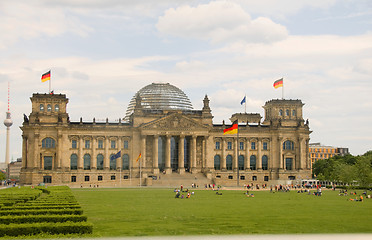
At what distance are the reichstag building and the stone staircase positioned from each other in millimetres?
240

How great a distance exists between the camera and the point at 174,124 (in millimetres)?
136750

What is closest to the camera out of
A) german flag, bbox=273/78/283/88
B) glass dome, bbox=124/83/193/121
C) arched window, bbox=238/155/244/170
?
german flag, bbox=273/78/283/88

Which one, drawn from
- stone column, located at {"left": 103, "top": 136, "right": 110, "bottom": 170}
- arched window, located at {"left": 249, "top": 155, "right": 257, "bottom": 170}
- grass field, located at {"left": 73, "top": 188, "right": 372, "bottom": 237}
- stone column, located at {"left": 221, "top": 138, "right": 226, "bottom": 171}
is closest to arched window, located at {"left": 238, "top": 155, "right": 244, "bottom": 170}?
arched window, located at {"left": 249, "top": 155, "right": 257, "bottom": 170}

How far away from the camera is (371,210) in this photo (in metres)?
51.9

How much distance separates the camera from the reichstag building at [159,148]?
132500 mm

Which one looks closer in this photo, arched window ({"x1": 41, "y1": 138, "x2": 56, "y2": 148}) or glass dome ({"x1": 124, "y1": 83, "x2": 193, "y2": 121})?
arched window ({"x1": 41, "y1": 138, "x2": 56, "y2": 148})

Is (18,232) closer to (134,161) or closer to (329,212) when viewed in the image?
(329,212)

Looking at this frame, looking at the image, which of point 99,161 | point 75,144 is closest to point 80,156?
point 75,144

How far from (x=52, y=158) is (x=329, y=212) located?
96.9 meters

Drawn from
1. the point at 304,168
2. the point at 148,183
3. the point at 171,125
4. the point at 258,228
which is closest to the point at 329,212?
the point at 258,228

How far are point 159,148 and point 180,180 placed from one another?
18390 millimetres

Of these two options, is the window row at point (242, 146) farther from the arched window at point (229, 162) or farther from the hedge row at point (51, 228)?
the hedge row at point (51, 228)

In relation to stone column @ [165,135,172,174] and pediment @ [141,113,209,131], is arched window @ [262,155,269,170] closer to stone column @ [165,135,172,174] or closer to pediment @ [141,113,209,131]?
pediment @ [141,113,209,131]

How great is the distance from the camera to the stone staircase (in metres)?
124
